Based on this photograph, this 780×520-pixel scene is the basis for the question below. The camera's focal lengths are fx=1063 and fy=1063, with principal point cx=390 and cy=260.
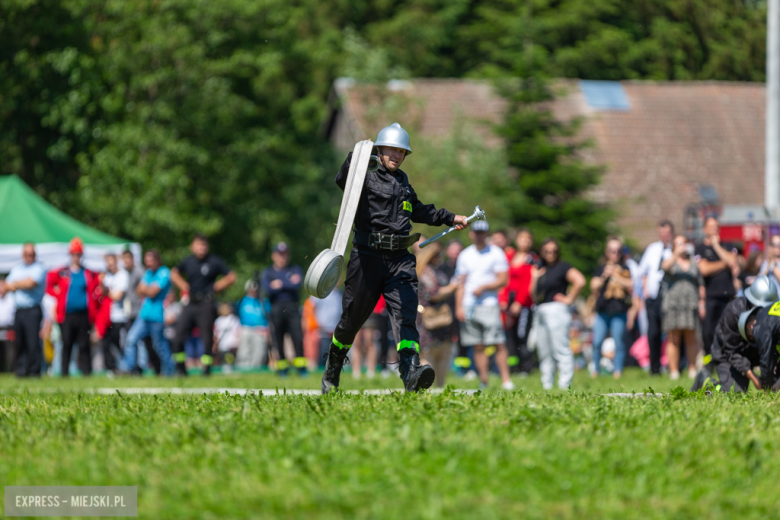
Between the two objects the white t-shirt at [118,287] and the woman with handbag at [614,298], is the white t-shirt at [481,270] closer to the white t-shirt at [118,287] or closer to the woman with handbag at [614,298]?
the woman with handbag at [614,298]

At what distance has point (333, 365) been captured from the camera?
9.19 meters

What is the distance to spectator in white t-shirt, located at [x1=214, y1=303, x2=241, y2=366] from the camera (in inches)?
1013

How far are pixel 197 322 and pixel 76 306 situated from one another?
200 cm

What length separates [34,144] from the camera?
3081 cm

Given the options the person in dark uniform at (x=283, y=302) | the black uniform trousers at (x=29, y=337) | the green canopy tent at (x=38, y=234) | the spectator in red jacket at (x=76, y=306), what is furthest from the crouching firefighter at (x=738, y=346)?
the green canopy tent at (x=38, y=234)

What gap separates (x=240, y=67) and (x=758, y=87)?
95.4 ft

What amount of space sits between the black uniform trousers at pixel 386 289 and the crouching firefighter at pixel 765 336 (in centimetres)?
286

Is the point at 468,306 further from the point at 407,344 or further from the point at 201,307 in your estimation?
the point at 407,344

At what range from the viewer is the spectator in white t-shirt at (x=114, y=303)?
19281 mm

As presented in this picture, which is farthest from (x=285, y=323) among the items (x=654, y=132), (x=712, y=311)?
(x=654, y=132)

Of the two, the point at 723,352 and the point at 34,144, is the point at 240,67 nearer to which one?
the point at 34,144

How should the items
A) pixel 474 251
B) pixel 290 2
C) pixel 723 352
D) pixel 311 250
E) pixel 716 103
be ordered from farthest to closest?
pixel 716 103 → pixel 290 2 → pixel 311 250 → pixel 474 251 → pixel 723 352

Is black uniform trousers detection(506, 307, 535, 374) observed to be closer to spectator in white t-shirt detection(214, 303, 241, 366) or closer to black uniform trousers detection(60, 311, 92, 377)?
black uniform trousers detection(60, 311, 92, 377)

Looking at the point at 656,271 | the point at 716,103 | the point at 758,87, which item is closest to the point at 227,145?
the point at 656,271
